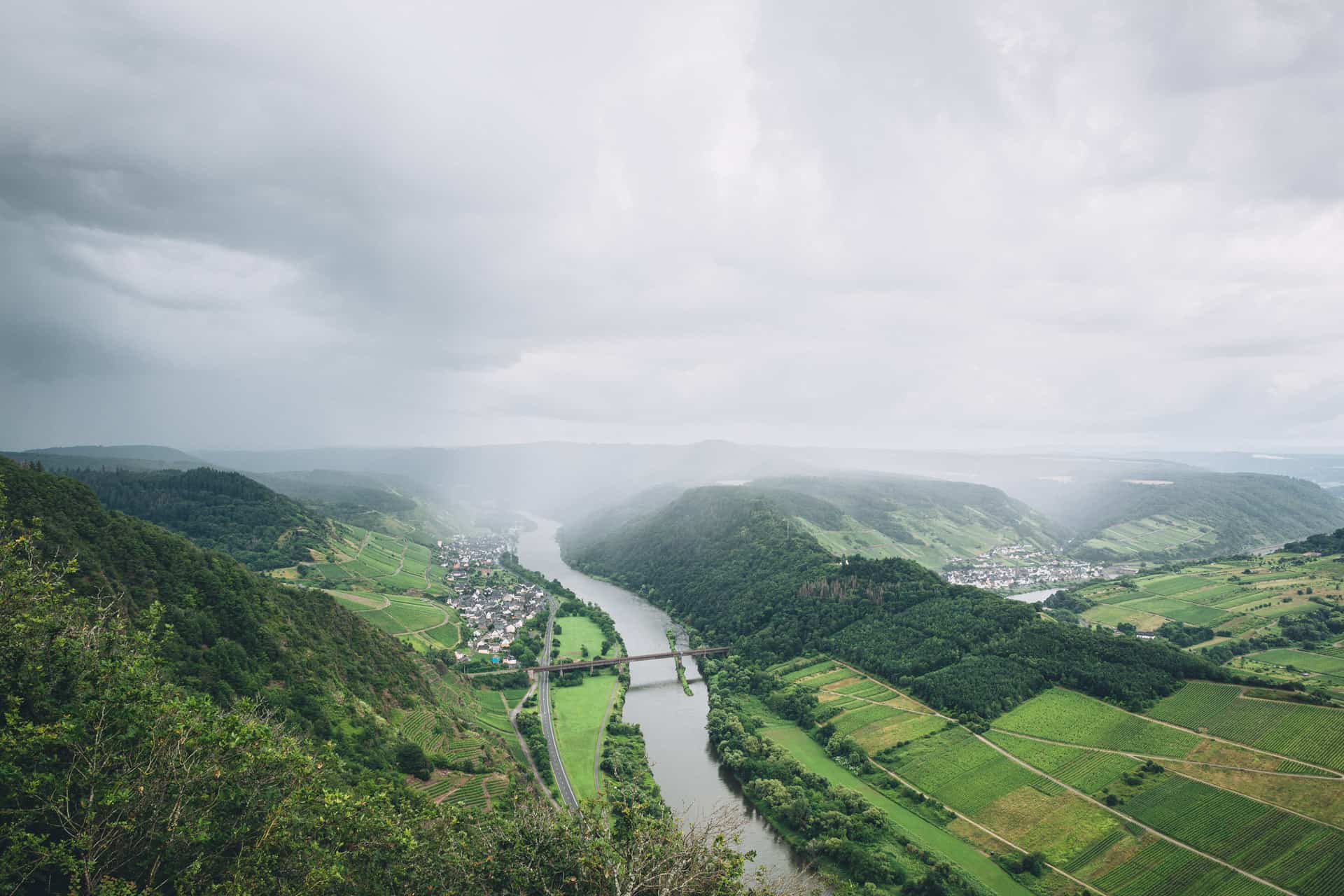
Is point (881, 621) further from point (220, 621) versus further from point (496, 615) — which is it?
point (220, 621)

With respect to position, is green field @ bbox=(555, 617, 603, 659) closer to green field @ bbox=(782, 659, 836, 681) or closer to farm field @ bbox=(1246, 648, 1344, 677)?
green field @ bbox=(782, 659, 836, 681)

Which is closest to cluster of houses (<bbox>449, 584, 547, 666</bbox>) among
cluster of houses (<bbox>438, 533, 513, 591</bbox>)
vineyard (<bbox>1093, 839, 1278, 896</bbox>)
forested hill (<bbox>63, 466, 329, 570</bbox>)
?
cluster of houses (<bbox>438, 533, 513, 591</bbox>)

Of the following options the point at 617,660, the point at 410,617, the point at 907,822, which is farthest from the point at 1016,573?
the point at 410,617

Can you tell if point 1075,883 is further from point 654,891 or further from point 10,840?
point 10,840

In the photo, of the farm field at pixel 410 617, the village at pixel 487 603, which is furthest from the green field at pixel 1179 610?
the farm field at pixel 410 617

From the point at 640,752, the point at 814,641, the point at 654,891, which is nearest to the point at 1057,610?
the point at 814,641
